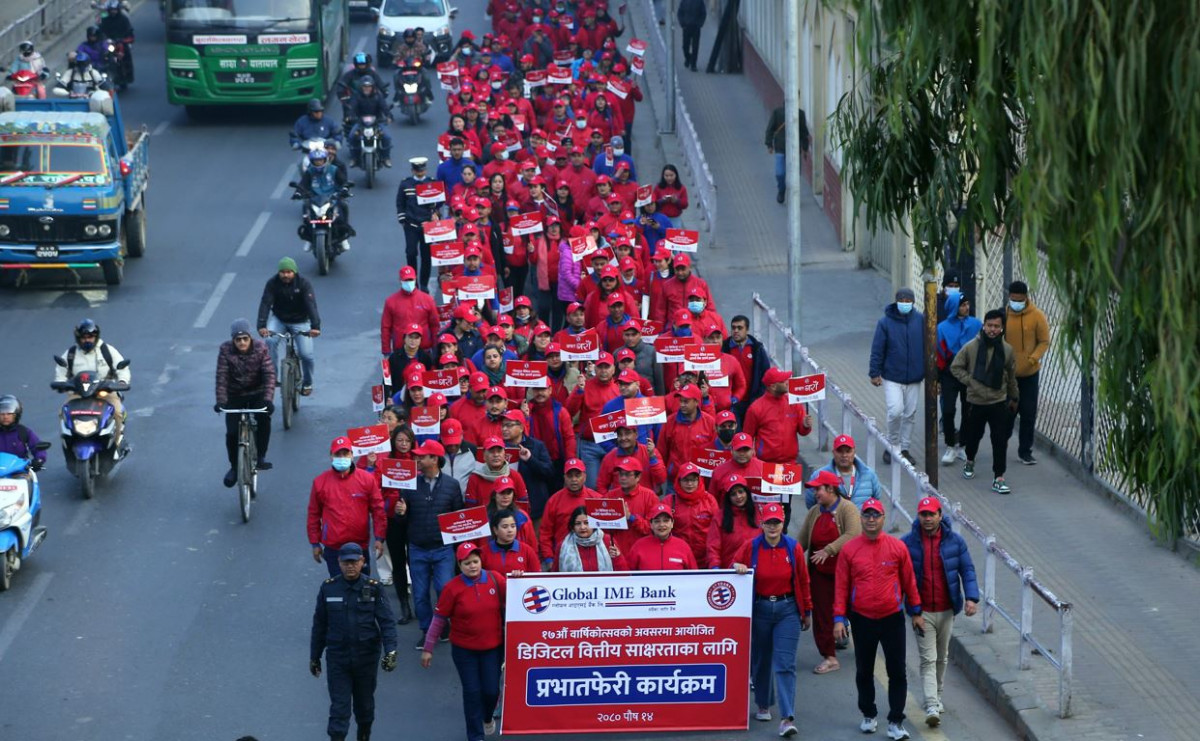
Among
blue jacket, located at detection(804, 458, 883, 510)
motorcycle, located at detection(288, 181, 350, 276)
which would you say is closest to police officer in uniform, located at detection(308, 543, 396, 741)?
blue jacket, located at detection(804, 458, 883, 510)

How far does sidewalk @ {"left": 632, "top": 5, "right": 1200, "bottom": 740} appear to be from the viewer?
1320cm

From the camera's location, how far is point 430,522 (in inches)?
573

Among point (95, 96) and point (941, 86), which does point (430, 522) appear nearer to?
point (941, 86)

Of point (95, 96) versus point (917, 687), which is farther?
point (95, 96)

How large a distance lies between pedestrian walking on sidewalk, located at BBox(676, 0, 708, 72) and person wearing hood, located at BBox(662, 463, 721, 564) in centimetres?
2844

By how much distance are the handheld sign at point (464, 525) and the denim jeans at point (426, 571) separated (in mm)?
897

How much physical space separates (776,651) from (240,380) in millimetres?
6468

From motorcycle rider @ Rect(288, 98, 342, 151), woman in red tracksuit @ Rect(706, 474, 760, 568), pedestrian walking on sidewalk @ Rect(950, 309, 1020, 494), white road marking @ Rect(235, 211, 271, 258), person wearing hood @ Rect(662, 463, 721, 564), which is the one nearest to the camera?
woman in red tracksuit @ Rect(706, 474, 760, 568)

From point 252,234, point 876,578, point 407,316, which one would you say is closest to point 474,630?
point 876,578

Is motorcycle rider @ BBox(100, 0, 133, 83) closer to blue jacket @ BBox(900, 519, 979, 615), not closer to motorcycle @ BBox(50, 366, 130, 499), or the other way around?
motorcycle @ BBox(50, 366, 130, 499)

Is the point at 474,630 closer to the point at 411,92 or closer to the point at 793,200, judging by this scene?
the point at 793,200

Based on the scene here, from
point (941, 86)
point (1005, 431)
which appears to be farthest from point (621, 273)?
point (941, 86)

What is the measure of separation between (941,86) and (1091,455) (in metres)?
8.12

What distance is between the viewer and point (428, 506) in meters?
14.6
